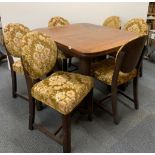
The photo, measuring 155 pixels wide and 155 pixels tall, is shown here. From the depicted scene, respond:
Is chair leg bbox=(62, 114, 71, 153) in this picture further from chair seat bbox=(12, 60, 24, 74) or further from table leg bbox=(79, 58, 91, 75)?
chair seat bbox=(12, 60, 24, 74)

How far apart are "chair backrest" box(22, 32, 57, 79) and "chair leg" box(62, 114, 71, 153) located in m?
0.47

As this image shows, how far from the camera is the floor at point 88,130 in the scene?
5.65 ft

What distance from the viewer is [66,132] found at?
1.58 m

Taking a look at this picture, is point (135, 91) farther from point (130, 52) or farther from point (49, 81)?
point (49, 81)

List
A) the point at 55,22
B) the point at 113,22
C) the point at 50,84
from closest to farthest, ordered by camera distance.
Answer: the point at 50,84, the point at 55,22, the point at 113,22

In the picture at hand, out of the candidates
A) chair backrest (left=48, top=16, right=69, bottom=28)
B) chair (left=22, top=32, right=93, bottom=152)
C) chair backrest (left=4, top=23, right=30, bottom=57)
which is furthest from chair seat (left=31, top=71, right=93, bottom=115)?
chair backrest (left=48, top=16, right=69, bottom=28)

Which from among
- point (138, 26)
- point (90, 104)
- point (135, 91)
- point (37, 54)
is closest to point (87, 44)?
point (37, 54)

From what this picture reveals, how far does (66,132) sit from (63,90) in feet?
1.14

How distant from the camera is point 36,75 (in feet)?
5.52

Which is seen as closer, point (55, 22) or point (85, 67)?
point (85, 67)

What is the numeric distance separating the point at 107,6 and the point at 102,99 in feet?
6.96

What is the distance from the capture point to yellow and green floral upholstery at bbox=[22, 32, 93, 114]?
152cm

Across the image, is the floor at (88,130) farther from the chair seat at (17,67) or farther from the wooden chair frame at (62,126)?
the chair seat at (17,67)

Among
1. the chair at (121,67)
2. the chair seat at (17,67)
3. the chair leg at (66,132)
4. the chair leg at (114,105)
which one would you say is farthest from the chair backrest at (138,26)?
the chair leg at (66,132)
